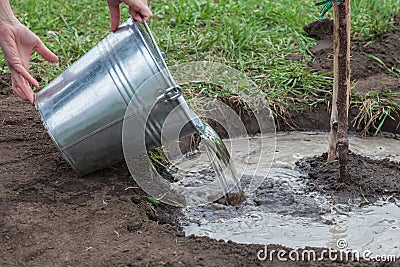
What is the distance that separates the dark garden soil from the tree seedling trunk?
0.18 meters

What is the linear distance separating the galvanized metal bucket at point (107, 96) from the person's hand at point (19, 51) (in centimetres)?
12

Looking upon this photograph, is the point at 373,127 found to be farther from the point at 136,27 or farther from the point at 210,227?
the point at 136,27

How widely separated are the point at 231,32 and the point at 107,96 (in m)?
2.02

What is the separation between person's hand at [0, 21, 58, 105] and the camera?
3.36 meters

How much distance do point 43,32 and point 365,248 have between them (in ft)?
10.3

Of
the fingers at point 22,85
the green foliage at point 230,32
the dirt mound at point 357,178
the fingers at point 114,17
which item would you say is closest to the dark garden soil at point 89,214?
the dirt mound at point 357,178

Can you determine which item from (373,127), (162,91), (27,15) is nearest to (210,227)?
(162,91)

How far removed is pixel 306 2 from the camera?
5727mm

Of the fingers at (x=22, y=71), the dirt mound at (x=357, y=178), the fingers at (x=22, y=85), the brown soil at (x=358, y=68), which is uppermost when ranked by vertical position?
the fingers at (x=22, y=71)

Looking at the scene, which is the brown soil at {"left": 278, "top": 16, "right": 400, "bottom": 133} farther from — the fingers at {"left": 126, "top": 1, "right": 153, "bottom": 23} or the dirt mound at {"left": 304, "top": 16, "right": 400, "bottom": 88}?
the fingers at {"left": 126, "top": 1, "right": 153, "bottom": 23}

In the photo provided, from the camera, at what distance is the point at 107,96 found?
3.18m

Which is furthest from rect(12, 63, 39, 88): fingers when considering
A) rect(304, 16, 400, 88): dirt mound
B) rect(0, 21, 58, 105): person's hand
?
rect(304, 16, 400, 88): dirt mound

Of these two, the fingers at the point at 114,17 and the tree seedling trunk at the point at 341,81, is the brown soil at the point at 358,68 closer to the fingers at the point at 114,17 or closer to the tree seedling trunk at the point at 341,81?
the tree seedling trunk at the point at 341,81

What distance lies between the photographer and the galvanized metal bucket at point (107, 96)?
123 inches
